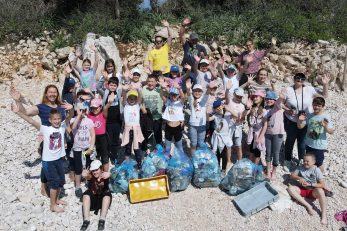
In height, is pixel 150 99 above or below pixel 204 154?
above

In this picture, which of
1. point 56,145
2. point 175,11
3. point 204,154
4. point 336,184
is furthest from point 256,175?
point 175,11

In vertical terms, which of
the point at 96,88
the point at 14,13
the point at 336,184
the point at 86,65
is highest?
the point at 14,13

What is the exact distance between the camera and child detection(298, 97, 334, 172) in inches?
243

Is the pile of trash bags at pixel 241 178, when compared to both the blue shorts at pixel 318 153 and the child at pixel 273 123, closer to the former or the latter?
the child at pixel 273 123

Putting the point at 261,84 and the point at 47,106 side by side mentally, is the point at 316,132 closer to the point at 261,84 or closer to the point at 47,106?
the point at 261,84

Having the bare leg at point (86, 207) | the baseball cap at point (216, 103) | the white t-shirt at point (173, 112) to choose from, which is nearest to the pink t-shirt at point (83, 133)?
the bare leg at point (86, 207)

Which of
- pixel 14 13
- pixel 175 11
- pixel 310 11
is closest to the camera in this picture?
pixel 14 13

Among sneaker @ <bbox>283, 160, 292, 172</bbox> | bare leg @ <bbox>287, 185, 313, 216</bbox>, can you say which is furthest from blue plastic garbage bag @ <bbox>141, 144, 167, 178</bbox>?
sneaker @ <bbox>283, 160, 292, 172</bbox>

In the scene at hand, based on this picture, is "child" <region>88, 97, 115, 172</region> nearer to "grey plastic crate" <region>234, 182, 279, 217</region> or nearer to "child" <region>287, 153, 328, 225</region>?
"grey plastic crate" <region>234, 182, 279, 217</region>

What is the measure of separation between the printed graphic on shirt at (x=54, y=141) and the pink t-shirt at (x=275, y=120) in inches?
145

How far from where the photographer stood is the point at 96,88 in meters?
7.64

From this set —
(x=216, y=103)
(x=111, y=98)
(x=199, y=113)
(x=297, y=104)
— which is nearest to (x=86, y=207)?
(x=111, y=98)

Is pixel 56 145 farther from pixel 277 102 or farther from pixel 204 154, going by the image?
pixel 277 102

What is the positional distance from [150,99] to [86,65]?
5.76 ft
